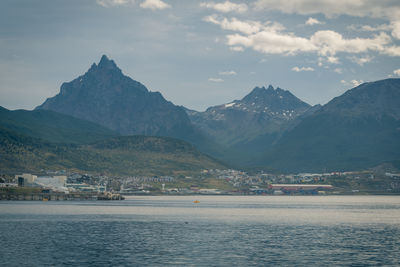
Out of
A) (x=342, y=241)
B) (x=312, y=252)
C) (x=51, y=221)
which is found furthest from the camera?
(x=51, y=221)

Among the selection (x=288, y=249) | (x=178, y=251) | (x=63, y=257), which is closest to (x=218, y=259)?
(x=178, y=251)

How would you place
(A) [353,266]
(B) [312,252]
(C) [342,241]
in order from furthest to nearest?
(C) [342,241]
(B) [312,252]
(A) [353,266]

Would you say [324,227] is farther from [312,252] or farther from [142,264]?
[142,264]

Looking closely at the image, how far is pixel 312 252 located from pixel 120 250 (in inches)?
1445

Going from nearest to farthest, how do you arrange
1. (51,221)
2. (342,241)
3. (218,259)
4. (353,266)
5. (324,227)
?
(353,266) < (218,259) < (342,241) < (324,227) < (51,221)

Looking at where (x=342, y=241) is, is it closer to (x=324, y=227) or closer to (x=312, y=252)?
(x=312, y=252)

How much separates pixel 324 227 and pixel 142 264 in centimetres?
8566

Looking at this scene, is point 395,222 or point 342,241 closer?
point 342,241

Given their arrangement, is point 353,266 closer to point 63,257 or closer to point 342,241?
point 342,241

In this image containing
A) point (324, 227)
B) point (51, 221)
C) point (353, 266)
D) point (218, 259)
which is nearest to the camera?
point (353, 266)

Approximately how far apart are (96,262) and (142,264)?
801 cm

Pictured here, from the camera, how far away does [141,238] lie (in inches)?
4998

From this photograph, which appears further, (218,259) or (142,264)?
(218,259)

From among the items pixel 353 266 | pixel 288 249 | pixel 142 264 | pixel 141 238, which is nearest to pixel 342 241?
pixel 288 249
